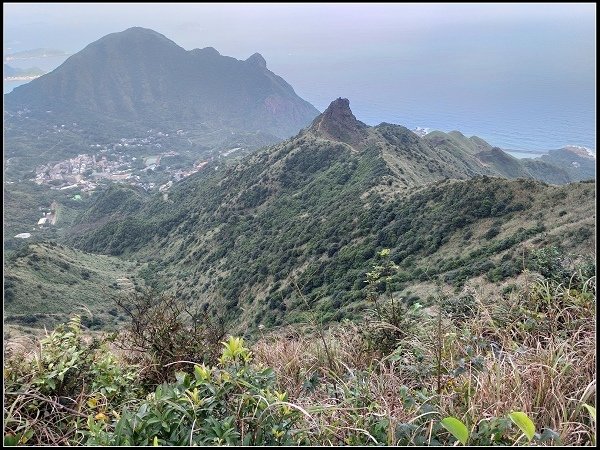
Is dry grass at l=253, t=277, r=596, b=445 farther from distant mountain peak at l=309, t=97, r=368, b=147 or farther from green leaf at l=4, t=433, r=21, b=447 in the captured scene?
distant mountain peak at l=309, t=97, r=368, b=147

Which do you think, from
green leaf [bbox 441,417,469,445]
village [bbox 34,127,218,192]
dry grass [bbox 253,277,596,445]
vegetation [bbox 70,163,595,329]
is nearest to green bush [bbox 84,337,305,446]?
dry grass [bbox 253,277,596,445]

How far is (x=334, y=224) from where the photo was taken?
122ft

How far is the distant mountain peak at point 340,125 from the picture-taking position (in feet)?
224

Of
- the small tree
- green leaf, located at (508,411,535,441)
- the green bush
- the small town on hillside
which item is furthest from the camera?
the small town on hillside

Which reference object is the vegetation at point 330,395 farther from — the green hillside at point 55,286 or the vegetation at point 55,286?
the vegetation at point 55,286

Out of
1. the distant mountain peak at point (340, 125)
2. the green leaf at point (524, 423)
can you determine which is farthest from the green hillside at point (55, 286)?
the distant mountain peak at point (340, 125)

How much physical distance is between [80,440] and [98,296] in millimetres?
Result: 44744

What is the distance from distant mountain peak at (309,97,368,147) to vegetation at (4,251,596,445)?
2569 inches

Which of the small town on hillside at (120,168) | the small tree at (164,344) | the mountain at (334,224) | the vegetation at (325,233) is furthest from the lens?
the small town on hillside at (120,168)

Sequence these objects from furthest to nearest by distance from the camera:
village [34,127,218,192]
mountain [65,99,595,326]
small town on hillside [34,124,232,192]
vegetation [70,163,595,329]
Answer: small town on hillside [34,124,232,192] < village [34,127,218,192] < mountain [65,99,595,326] < vegetation [70,163,595,329]

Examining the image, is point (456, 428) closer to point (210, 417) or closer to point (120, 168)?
point (210, 417)

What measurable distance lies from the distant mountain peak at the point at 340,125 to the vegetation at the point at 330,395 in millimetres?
65261

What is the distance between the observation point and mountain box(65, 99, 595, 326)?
2245 cm

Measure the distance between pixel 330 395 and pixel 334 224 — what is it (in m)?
34.5
